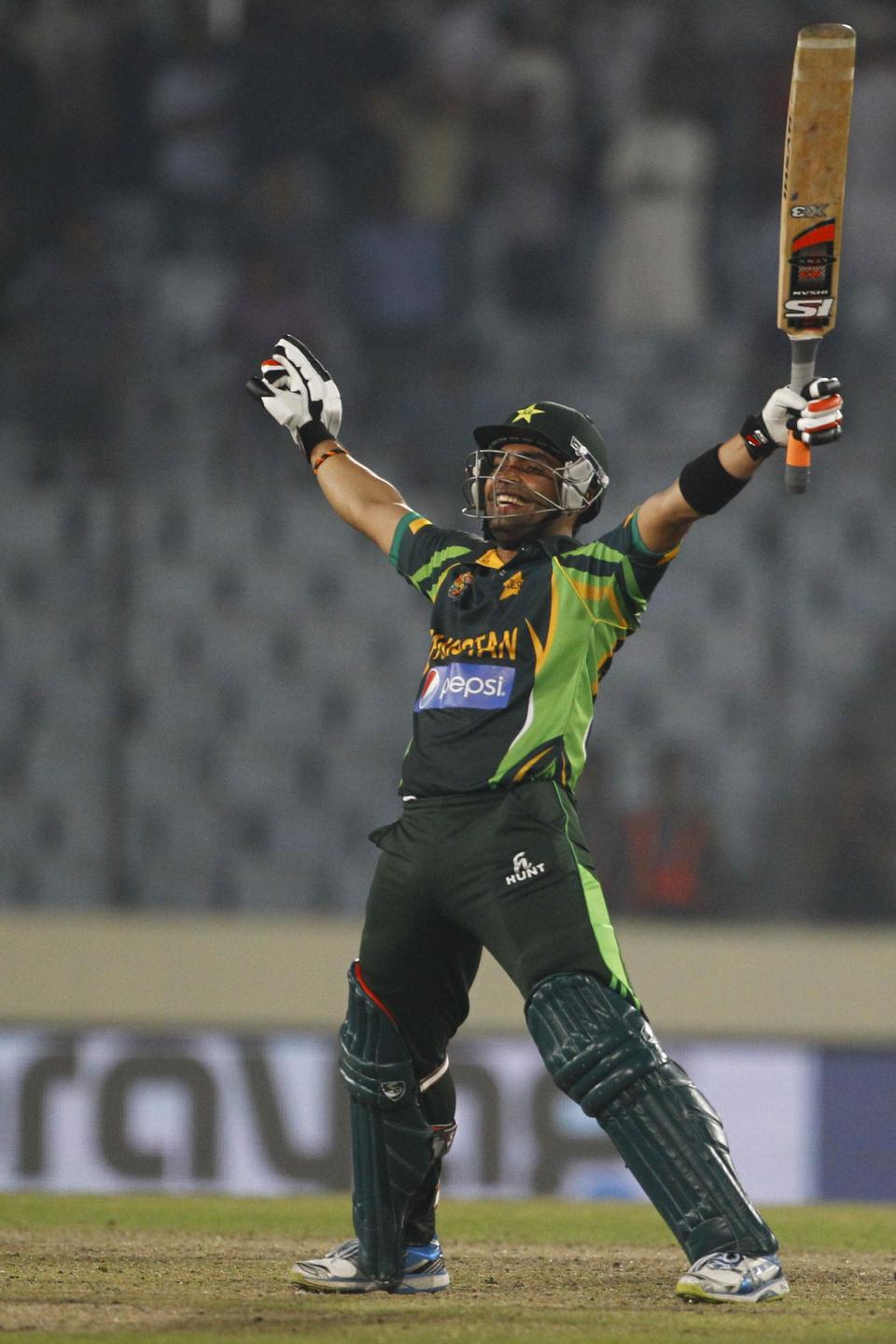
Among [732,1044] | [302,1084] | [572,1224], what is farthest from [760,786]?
[572,1224]

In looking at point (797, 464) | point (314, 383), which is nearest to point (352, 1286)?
point (797, 464)

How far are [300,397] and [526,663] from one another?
120cm

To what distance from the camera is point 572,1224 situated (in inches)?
249

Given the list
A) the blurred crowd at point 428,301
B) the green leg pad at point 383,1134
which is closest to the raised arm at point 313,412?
the green leg pad at point 383,1134

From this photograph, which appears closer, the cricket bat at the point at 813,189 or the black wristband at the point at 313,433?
the cricket bat at the point at 813,189

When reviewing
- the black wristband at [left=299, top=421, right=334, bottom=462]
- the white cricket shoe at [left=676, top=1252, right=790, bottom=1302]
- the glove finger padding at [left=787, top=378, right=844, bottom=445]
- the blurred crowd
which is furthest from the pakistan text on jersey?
the blurred crowd

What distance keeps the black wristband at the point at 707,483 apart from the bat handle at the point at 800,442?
158mm

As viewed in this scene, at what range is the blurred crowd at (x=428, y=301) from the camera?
33.1ft

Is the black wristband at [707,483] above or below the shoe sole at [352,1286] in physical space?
above

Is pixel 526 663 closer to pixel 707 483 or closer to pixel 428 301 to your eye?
pixel 707 483

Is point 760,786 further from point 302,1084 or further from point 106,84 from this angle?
point 106,84

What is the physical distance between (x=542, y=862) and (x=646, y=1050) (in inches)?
17.2

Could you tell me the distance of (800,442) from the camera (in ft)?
13.8

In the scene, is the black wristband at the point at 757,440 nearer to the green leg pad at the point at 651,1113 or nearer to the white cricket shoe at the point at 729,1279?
the green leg pad at the point at 651,1113
